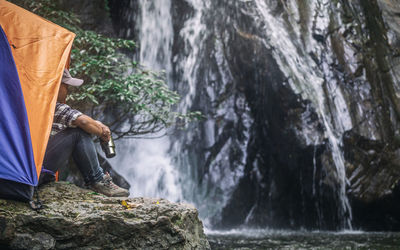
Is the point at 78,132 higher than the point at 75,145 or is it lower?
higher

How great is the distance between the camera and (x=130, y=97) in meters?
6.16

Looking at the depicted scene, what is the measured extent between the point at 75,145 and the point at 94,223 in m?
0.95

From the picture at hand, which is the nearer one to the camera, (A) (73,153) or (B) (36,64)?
(B) (36,64)

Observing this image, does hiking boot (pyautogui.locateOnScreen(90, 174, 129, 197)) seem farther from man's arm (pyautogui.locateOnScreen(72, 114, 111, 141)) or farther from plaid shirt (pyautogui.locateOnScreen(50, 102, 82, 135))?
plaid shirt (pyautogui.locateOnScreen(50, 102, 82, 135))

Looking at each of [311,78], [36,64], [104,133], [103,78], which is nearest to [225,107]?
[311,78]

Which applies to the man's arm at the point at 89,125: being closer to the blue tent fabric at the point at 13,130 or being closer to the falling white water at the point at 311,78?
the blue tent fabric at the point at 13,130

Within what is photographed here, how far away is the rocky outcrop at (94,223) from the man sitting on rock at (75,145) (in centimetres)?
15

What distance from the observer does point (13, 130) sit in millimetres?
2705

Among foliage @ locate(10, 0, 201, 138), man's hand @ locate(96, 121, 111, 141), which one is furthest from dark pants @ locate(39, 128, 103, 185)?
foliage @ locate(10, 0, 201, 138)

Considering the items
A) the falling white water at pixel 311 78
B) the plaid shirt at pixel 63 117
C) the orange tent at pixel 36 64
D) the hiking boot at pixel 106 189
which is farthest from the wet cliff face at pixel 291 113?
the orange tent at pixel 36 64

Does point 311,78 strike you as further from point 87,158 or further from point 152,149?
point 87,158

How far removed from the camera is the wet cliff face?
7668 millimetres

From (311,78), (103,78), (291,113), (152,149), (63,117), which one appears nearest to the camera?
(63,117)

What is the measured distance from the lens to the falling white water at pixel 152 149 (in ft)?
28.5
